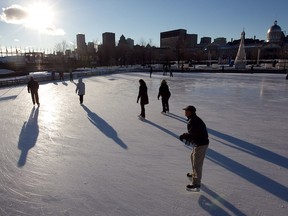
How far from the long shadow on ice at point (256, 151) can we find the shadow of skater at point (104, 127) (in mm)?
2716

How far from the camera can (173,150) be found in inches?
230

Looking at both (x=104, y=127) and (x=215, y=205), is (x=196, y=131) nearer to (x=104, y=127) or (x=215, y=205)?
(x=215, y=205)

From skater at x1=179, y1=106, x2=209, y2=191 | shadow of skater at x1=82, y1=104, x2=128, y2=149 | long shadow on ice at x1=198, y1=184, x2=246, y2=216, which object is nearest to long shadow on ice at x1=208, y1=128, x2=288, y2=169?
long shadow on ice at x1=198, y1=184, x2=246, y2=216

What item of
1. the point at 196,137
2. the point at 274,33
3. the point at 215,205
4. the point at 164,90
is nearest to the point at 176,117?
the point at 164,90

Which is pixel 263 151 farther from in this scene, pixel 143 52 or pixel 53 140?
pixel 143 52

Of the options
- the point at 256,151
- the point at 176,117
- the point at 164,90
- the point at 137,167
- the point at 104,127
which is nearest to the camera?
the point at 137,167

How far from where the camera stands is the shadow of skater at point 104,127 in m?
6.62

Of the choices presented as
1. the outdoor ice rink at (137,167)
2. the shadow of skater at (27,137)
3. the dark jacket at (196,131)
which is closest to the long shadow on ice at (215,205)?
the outdoor ice rink at (137,167)

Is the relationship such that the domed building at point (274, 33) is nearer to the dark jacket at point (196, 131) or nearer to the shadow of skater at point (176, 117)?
the shadow of skater at point (176, 117)

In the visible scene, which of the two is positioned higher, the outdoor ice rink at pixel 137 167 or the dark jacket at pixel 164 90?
the dark jacket at pixel 164 90

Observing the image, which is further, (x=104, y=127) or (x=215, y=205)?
(x=104, y=127)

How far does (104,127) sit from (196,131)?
4706mm

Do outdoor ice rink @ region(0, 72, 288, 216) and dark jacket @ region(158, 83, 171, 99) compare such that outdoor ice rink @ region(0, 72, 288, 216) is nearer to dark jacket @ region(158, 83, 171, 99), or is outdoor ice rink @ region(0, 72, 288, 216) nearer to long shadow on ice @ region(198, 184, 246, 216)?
long shadow on ice @ region(198, 184, 246, 216)

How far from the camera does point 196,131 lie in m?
3.75
